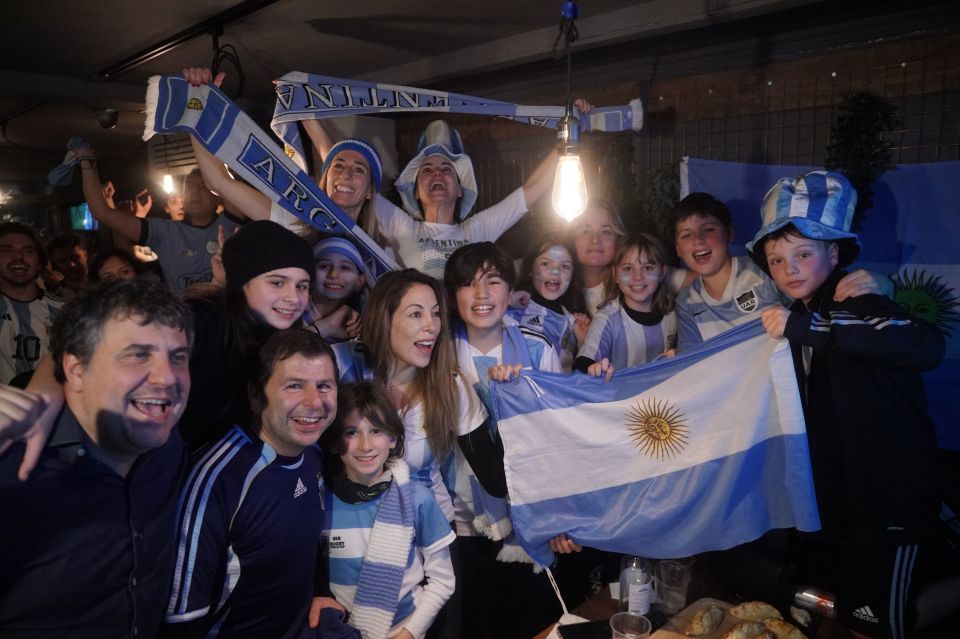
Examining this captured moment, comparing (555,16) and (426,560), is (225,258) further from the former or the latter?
(555,16)

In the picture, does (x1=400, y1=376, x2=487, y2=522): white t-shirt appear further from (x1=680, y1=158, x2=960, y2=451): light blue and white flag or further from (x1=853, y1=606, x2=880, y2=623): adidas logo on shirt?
(x1=680, y1=158, x2=960, y2=451): light blue and white flag

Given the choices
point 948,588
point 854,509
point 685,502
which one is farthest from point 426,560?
point 948,588

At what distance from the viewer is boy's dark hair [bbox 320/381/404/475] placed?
2.52 metres

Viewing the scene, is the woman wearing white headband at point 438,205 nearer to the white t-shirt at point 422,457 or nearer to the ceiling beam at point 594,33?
the ceiling beam at point 594,33

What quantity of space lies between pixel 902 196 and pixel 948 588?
7.16ft

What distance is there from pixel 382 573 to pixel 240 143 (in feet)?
7.43

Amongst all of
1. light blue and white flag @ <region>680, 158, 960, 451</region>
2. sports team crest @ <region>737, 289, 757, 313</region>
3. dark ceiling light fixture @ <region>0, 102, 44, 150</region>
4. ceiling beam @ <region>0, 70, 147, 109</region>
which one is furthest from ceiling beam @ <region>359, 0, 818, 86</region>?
dark ceiling light fixture @ <region>0, 102, 44, 150</region>

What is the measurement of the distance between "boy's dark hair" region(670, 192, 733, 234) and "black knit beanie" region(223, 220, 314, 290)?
2.29 meters

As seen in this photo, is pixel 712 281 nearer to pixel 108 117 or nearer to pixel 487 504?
pixel 487 504

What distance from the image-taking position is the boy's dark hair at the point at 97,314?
1.67 m

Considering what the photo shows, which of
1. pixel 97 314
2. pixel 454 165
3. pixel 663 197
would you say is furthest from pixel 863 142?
pixel 97 314

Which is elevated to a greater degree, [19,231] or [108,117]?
[108,117]

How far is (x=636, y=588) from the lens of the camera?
2379mm

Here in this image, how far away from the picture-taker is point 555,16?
4773 mm
